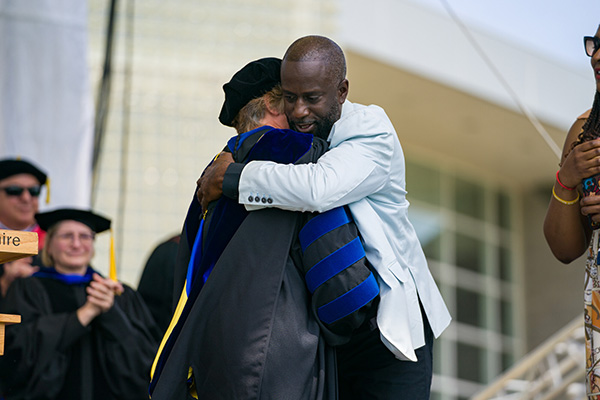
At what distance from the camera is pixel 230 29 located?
34.3 feet

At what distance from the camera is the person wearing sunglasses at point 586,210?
2740 mm

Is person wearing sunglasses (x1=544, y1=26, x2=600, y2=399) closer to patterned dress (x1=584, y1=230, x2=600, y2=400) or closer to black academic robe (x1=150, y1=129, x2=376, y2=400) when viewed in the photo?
patterned dress (x1=584, y1=230, x2=600, y2=400)

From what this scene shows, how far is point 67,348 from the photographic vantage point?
488 cm

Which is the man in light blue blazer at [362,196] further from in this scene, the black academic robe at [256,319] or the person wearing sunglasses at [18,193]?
the person wearing sunglasses at [18,193]

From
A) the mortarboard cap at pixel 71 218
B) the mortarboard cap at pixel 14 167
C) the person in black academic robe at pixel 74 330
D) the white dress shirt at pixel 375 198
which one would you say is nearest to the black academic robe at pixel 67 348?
the person in black academic robe at pixel 74 330

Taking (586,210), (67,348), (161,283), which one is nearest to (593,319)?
(586,210)

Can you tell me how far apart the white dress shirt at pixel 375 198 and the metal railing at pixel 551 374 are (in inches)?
250

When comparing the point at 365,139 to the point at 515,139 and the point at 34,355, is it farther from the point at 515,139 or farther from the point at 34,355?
the point at 515,139

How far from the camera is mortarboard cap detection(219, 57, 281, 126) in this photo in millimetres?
2992

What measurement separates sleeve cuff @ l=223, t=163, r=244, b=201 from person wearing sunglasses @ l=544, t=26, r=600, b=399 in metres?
0.94

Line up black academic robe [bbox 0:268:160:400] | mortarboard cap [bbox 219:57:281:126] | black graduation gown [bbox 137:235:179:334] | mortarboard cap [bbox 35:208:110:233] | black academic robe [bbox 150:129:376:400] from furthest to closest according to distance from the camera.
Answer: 1. black graduation gown [bbox 137:235:179:334]
2. mortarboard cap [bbox 35:208:110:233]
3. black academic robe [bbox 0:268:160:400]
4. mortarboard cap [bbox 219:57:281:126]
5. black academic robe [bbox 150:129:376:400]

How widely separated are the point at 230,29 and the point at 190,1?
0.53 m

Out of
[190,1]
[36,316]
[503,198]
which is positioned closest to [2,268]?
[36,316]

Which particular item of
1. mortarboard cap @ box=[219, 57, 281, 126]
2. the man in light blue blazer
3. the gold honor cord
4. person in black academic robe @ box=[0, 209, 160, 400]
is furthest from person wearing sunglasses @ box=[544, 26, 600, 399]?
person in black academic robe @ box=[0, 209, 160, 400]
